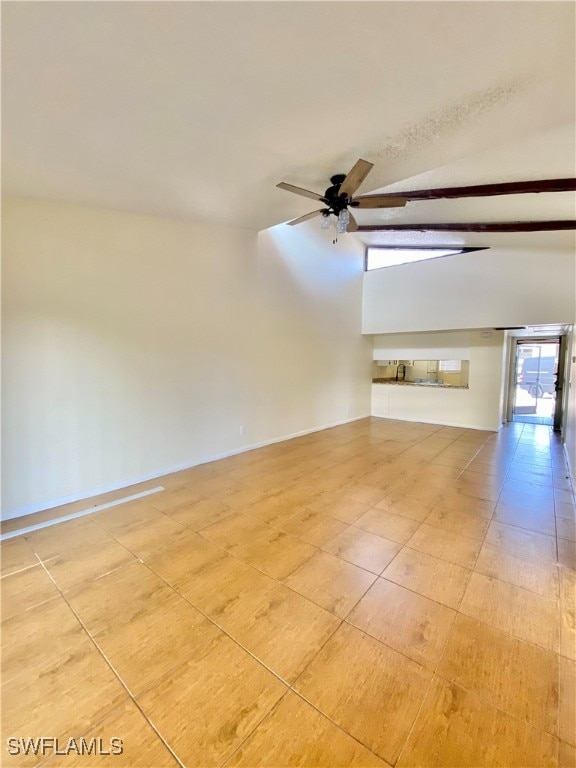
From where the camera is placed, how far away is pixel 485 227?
16.1 ft

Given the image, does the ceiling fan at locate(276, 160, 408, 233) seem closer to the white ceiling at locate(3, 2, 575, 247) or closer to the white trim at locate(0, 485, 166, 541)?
the white ceiling at locate(3, 2, 575, 247)

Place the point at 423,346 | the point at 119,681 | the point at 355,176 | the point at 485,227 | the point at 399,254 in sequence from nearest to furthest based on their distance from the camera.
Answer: the point at 119,681
the point at 355,176
the point at 485,227
the point at 399,254
the point at 423,346

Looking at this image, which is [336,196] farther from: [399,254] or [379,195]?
[399,254]

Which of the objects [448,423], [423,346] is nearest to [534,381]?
[448,423]

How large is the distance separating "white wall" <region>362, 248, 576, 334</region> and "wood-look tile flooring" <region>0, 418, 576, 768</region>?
132 inches

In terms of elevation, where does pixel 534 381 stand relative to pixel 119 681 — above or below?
above

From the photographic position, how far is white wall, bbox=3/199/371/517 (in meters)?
2.79

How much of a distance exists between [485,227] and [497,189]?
5.70 feet

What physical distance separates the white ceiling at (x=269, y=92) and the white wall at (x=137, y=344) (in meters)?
0.62

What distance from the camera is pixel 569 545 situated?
8.14 feet

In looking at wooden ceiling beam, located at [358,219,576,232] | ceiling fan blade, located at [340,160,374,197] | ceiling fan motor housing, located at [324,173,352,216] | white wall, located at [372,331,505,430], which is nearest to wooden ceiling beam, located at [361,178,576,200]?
ceiling fan motor housing, located at [324,173,352,216]

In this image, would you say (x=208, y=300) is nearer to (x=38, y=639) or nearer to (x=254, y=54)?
(x=254, y=54)

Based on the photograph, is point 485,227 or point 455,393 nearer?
point 485,227

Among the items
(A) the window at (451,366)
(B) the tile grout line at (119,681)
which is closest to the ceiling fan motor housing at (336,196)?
(B) the tile grout line at (119,681)
